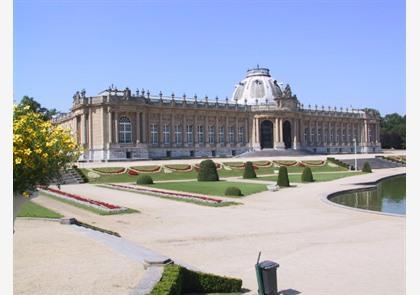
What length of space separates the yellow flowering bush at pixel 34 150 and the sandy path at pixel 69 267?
5.49 ft

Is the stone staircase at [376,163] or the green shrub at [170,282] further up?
the green shrub at [170,282]

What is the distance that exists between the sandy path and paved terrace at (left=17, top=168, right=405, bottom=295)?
0.15 m

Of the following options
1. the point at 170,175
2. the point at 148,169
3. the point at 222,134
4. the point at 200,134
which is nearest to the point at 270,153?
the point at 222,134

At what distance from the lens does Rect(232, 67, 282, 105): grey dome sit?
92.2 meters

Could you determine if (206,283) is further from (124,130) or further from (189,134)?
(189,134)

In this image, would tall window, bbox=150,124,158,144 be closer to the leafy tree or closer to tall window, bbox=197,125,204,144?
tall window, bbox=197,125,204,144

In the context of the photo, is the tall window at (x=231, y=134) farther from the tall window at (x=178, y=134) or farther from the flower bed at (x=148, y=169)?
the flower bed at (x=148, y=169)

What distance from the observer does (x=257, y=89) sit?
93.9 m

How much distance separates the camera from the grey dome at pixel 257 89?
9225 centimetres

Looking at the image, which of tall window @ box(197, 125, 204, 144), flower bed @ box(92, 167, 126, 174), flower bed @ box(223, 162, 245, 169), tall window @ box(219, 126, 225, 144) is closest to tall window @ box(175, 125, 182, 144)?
tall window @ box(197, 125, 204, 144)

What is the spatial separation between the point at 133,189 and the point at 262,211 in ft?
44.2

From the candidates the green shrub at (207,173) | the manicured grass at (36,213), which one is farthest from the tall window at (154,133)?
the manicured grass at (36,213)
